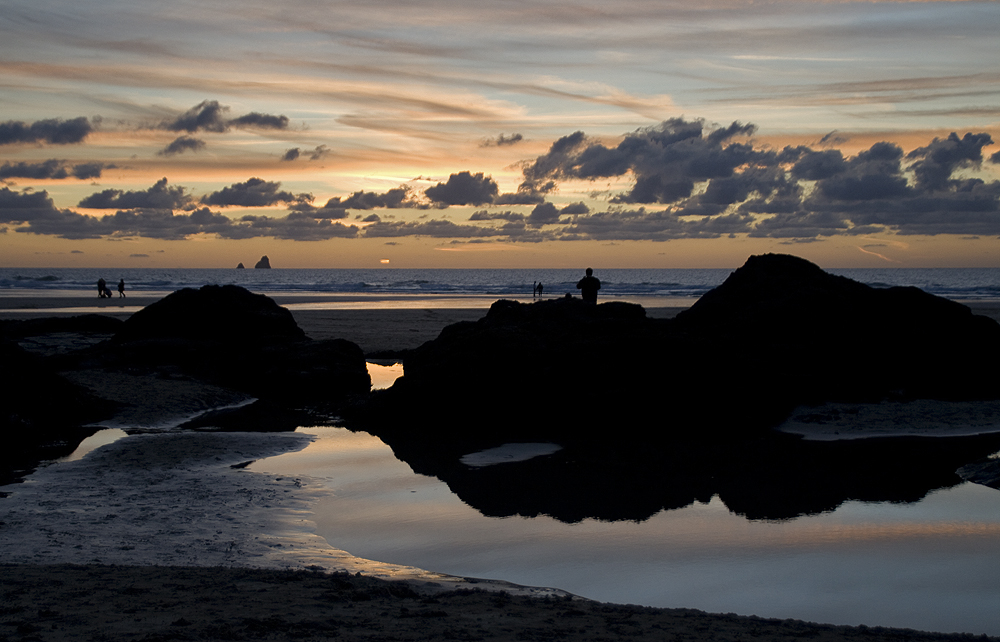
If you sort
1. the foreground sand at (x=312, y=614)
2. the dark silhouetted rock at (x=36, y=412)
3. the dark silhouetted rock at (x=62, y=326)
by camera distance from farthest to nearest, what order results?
1. the dark silhouetted rock at (x=62, y=326)
2. the dark silhouetted rock at (x=36, y=412)
3. the foreground sand at (x=312, y=614)

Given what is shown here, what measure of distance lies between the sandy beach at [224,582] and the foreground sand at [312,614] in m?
0.01

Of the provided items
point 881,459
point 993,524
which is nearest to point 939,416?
point 881,459

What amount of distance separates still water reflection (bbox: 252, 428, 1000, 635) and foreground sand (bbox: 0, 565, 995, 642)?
57cm

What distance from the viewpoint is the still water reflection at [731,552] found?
5113mm

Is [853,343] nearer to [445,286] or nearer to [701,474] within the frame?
[701,474]

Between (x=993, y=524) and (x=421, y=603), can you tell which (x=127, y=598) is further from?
→ (x=993, y=524)

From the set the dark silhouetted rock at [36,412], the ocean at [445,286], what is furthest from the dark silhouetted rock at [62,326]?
the ocean at [445,286]

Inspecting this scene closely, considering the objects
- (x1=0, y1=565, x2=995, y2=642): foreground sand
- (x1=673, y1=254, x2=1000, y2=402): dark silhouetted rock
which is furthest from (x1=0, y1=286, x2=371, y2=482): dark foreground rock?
(x1=673, y1=254, x2=1000, y2=402): dark silhouetted rock

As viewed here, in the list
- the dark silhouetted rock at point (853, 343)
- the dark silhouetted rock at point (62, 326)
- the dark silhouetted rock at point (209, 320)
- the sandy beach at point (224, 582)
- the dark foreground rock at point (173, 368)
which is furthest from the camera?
the dark silhouetted rock at point (62, 326)

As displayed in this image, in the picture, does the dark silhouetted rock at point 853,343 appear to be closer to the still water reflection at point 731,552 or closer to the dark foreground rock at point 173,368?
the still water reflection at point 731,552

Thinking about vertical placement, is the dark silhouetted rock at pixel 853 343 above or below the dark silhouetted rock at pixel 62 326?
above

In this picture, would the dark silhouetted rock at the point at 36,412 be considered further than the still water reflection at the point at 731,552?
Yes

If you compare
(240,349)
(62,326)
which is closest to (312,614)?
(240,349)

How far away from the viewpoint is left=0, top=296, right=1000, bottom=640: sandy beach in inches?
164
